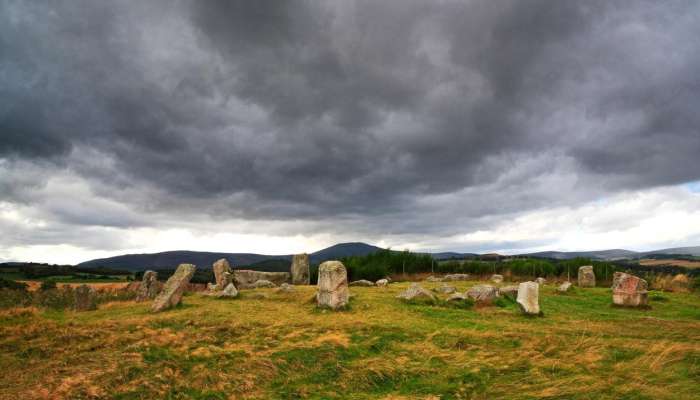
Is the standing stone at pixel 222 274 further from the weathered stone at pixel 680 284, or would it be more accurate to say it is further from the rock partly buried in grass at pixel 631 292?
the weathered stone at pixel 680 284

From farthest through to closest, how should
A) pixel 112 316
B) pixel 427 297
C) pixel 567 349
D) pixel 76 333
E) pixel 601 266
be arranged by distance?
pixel 601 266
pixel 427 297
pixel 112 316
pixel 76 333
pixel 567 349

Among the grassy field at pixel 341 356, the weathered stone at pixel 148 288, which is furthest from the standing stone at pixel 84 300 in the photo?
the weathered stone at pixel 148 288

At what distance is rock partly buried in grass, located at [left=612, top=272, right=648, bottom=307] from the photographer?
1838cm

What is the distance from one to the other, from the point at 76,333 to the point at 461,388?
9606 mm

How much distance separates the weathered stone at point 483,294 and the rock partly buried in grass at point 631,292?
5.70 meters

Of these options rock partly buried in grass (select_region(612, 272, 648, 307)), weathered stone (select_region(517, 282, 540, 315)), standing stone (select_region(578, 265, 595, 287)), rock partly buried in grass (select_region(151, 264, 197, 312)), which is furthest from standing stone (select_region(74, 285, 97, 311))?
standing stone (select_region(578, 265, 595, 287))

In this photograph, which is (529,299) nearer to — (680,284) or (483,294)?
(483,294)

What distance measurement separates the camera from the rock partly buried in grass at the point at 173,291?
50.6 feet

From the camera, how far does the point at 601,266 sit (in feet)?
111

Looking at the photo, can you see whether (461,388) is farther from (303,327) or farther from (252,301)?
(252,301)

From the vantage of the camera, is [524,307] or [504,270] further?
[504,270]

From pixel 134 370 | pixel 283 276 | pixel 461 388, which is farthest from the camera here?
pixel 283 276

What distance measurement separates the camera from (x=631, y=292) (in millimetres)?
18438

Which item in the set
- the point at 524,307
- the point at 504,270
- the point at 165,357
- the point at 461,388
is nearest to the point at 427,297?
the point at 524,307
